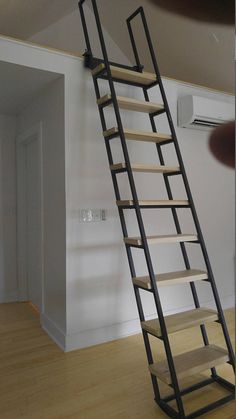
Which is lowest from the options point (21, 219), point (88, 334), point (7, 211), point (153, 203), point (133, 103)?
point (88, 334)

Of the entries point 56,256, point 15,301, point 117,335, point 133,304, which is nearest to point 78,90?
point 56,256

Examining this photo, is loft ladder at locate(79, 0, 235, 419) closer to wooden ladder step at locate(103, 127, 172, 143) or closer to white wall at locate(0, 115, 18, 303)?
wooden ladder step at locate(103, 127, 172, 143)

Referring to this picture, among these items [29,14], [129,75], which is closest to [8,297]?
[129,75]

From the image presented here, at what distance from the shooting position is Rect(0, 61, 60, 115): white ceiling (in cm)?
205

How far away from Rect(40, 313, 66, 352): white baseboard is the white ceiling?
6.40 ft

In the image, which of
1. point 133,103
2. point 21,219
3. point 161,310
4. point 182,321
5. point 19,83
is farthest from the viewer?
point 21,219

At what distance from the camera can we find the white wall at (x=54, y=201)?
2.19 metres

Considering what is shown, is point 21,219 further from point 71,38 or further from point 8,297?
point 71,38

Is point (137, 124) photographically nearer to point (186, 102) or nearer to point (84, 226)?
point (186, 102)

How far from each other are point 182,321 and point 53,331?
4.07ft

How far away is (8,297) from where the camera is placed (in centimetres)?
328

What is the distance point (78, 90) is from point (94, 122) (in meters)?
0.26

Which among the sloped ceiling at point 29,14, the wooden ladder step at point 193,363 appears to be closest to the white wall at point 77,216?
the sloped ceiling at point 29,14

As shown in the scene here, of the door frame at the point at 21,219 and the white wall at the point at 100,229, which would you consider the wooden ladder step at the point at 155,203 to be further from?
the door frame at the point at 21,219
